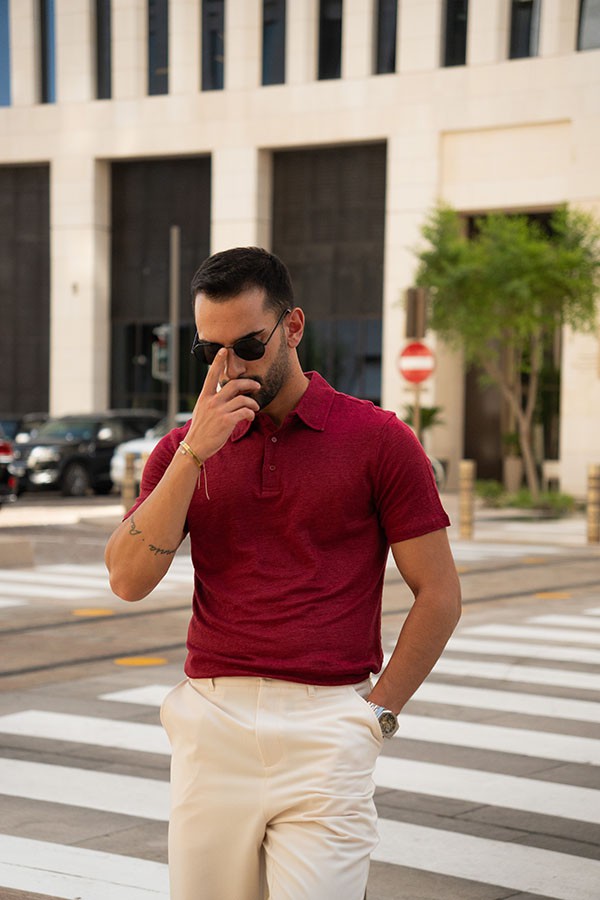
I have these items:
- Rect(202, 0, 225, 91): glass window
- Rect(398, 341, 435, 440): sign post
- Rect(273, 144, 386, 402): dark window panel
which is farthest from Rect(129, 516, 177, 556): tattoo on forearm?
Rect(202, 0, 225, 91): glass window

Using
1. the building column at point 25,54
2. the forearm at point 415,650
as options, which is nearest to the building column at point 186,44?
the building column at point 25,54

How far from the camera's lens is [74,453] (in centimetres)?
3253

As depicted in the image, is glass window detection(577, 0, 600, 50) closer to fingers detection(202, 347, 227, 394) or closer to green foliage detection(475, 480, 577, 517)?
green foliage detection(475, 480, 577, 517)

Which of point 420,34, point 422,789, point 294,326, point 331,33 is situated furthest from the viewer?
point 331,33

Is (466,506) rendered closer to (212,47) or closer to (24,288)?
(212,47)

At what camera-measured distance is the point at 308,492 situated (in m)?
3.25

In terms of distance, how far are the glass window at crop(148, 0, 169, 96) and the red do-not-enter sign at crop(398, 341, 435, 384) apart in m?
22.6

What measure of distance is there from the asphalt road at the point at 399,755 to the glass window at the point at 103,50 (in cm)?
2985

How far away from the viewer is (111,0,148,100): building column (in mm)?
41125

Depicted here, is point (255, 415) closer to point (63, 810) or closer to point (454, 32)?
point (63, 810)

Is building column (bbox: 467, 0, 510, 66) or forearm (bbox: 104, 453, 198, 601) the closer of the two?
forearm (bbox: 104, 453, 198, 601)

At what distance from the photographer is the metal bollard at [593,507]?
21.1 meters

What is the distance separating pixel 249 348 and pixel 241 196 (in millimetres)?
37096

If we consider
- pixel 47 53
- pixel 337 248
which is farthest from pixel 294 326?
pixel 47 53
